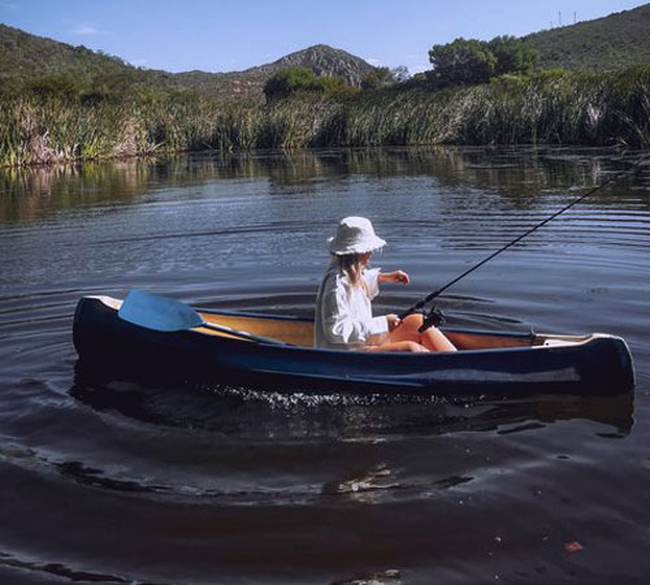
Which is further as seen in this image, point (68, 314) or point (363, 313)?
point (68, 314)

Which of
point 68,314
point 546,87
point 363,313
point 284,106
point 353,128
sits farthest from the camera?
point 284,106

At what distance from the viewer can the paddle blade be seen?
18.3ft

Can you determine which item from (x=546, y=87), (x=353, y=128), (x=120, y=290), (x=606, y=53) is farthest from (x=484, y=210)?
(x=606, y=53)

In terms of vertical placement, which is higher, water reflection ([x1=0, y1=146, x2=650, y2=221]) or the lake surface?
water reflection ([x1=0, y1=146, x2=650, y2=221])

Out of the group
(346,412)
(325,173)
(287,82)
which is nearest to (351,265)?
(346,412)

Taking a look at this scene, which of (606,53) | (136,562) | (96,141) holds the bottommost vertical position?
(136,562)

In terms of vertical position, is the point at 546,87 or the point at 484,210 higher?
the point at 546,87

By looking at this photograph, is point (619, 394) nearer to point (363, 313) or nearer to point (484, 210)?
point (363, 313)

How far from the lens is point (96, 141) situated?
31.2 metres

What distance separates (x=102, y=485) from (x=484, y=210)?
394 inches

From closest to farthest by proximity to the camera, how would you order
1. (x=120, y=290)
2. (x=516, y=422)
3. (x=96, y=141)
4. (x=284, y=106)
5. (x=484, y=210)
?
(x=516, y=422) < (x=120, y=290) < (x=484, y=210) < (x=96, y=141) < (x=284, y=106)

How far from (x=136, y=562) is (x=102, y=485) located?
32.9 inches

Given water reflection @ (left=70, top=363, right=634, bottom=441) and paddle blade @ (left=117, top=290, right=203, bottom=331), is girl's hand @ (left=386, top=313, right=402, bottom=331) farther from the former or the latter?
paddle blade @ (left=117, top=290, right=203, bottom=331)

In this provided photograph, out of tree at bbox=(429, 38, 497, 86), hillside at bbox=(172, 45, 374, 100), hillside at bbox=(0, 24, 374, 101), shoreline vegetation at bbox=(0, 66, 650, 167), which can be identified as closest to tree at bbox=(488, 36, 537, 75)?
tree at bbox=(429, 38, 497, 86)
